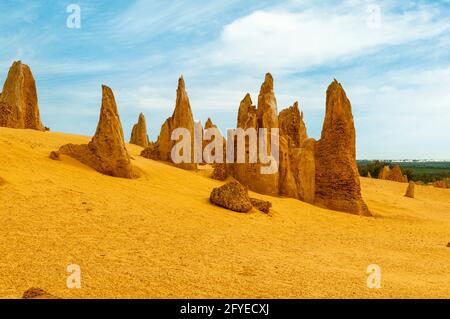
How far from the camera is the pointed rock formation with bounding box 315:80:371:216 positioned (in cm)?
1639

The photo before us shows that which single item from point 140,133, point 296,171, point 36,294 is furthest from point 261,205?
point 140,133

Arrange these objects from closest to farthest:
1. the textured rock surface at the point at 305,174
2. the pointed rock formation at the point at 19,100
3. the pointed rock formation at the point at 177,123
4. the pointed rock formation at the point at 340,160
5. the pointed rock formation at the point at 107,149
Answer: the pointed rock formation at the point at 107,149, the pointed rock formation at the point at 340,160, the textured rock surface at the point at 305,174, the pointed rock formation at the point at 177,123, the pointed rock formation at the point at 19,100

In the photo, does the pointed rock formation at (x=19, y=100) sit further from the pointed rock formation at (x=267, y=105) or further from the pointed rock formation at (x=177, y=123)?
the pointed rock formation at (x=267, y=105)

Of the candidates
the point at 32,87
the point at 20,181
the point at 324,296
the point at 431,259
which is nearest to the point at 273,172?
the point at 431,259

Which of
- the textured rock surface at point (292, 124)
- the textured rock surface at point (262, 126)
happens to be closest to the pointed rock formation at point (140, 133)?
the textured rock surface at point (292, 124)

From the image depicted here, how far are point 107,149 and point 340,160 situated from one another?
29.8 ft

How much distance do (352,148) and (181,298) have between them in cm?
1324

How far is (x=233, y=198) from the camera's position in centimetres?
1202

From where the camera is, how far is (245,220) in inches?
431

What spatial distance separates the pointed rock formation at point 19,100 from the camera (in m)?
23.6

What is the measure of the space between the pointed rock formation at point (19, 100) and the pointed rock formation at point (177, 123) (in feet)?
27.2

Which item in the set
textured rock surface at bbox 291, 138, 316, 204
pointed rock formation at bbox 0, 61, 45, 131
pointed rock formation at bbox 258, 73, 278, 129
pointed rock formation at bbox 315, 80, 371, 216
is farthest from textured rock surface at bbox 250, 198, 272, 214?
pointed rock formation at bbox 0, 61, 45, 131

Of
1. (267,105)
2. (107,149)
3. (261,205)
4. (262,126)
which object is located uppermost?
(267,105)

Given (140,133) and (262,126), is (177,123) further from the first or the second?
(140,133)
